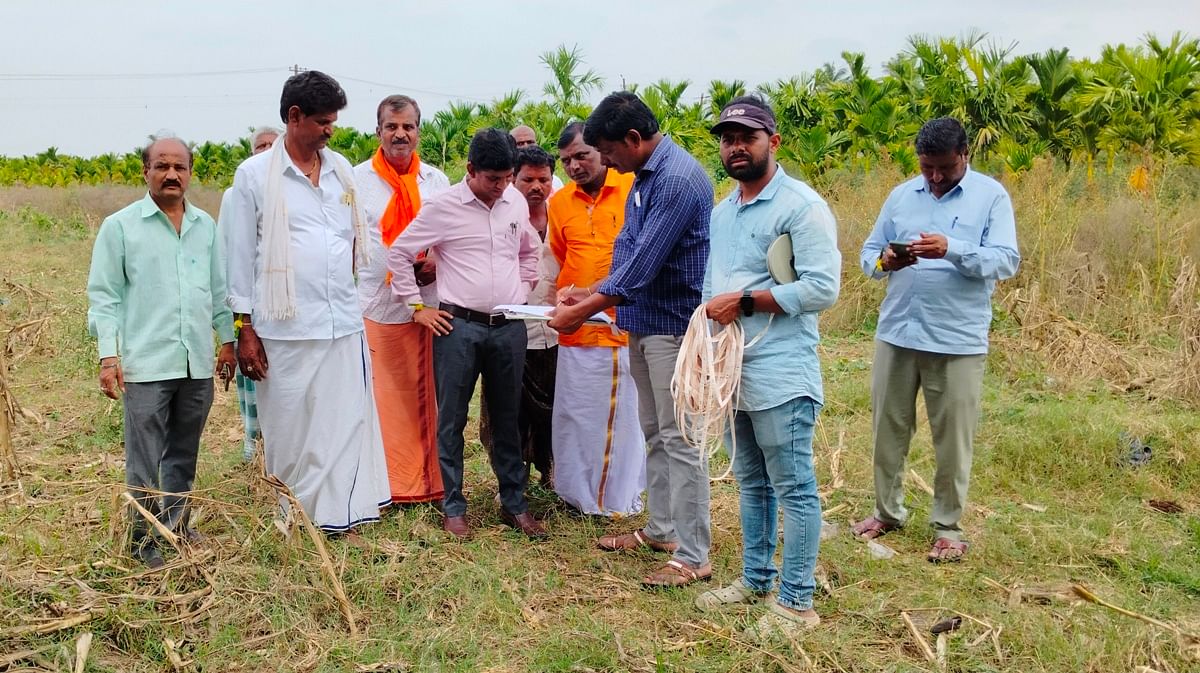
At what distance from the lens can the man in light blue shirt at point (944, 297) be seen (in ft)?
13.9

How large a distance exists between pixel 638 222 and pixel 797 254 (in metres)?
0.77

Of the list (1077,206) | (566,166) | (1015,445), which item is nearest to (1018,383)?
(1015,445)

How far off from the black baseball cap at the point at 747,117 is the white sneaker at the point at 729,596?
172 cm

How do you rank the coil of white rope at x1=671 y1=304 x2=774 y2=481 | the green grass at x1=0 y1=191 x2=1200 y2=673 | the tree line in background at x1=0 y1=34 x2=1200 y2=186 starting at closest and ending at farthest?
the green grass at x1=0 y1=191 x2=1200 y2=673
the coil of white rope at x1=671 y1=304 x2=774 y2=481
the tree line in background at x1=0 y1=34 x2=1200 y2=186

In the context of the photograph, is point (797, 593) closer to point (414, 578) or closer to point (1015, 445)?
point (414, 578)

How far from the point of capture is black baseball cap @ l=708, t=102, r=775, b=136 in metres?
3.32

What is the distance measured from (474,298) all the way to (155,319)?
1.32 m

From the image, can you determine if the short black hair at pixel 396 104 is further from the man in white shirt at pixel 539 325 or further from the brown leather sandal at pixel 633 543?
the brown leather sandal at pixel 633 543

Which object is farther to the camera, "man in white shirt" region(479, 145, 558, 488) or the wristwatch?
"man in white shirt" region(479, 145, 558, 488)

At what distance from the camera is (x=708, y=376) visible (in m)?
3.40

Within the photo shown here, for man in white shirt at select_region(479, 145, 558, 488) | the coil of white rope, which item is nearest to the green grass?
man in white shirt at select_region(479, 145, 558, 488)

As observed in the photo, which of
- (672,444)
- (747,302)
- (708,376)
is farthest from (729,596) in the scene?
(747,302)

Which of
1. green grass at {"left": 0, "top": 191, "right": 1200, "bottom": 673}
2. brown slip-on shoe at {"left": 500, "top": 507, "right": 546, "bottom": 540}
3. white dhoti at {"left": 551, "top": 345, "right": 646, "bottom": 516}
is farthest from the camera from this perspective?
white dhoti at {"left": 551, "top": 345, "right": 646, "bottom": 516}

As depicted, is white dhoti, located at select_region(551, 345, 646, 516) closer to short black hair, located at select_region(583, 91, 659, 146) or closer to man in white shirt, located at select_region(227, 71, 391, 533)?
man in white shirt, located at select_region(227, 71, 391, 533)
